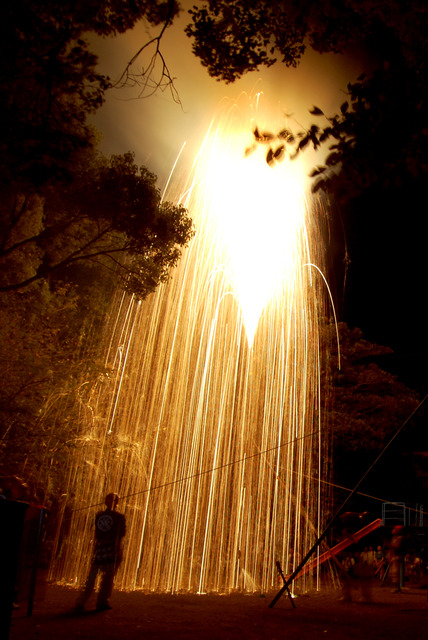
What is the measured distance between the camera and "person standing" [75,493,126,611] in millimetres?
6617

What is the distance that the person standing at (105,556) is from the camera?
662 centimetres

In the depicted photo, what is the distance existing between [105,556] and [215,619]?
1650 mm

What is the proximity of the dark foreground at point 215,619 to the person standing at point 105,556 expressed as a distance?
198 mm

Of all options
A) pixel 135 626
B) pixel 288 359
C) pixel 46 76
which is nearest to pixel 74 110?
pixel 46 76

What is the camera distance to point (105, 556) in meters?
6.87

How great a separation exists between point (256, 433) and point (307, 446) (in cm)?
275

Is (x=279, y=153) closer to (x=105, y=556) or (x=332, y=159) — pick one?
(x=332, y=159)

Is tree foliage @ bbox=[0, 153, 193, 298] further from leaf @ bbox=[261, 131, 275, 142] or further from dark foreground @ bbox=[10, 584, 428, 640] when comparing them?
dark foreground @ bbox=[10, 584, 428, 640]

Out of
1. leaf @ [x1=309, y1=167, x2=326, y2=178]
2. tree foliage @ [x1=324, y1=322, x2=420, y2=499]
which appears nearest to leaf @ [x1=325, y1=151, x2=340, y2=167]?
leaf @ [x1=309, y1=167, x2=326, y2=178]

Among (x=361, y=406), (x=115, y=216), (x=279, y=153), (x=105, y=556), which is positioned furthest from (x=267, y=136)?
(x=361, y=406)

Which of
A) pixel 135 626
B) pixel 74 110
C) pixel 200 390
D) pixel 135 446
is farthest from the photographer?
pixel 200 390

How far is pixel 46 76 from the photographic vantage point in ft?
22.0

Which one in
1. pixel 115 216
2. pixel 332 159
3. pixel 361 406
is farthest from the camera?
pixel 361 406

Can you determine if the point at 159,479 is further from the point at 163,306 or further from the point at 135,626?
the point at 135,626
